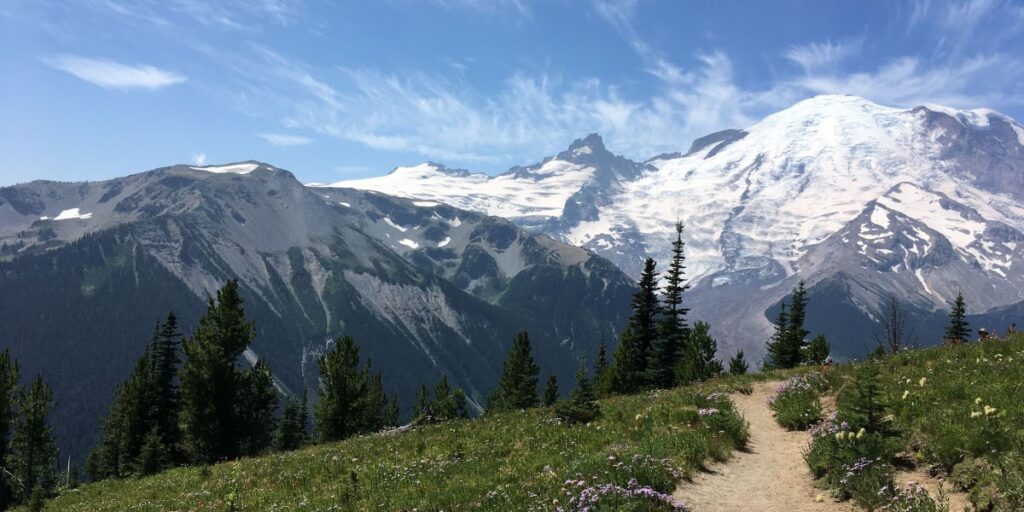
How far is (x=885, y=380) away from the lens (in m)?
19.9

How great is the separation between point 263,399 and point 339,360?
23.8m

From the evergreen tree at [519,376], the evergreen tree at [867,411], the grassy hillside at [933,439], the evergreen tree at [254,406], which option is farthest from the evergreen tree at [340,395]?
the evergreen tree at [867,411]

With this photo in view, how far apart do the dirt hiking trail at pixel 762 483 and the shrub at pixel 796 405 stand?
1.71ft

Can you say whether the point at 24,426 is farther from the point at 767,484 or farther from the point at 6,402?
the point at 767,484

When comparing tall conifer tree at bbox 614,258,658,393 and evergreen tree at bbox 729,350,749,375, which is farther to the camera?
tall conifer tree at bbox 614,258,658,393

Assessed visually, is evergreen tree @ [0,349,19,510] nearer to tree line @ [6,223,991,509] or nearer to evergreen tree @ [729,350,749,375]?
tree line @ [6,223,991,509]

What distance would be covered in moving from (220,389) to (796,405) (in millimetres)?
37150

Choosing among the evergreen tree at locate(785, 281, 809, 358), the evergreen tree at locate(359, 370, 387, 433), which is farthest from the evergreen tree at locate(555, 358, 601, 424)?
the evergreen tree at locate(785, 281, 809, 358)

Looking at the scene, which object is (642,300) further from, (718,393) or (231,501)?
(231,501)

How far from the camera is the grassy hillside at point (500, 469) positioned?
1295cm

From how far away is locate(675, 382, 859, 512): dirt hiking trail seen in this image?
42.0 ft

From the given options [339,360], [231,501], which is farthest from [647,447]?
[339,360]

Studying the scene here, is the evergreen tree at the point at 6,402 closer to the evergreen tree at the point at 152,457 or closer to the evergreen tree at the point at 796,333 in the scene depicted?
the evergreen tree at the point at 152,457

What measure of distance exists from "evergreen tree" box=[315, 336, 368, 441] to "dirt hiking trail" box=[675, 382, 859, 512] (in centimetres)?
5637
